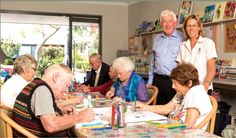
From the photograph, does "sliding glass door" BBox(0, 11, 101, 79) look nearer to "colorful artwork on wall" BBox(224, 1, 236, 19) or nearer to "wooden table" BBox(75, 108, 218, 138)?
"colorful artwork on wall" BBox(224, 1, 236, 19)

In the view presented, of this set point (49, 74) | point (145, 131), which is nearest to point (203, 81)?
point (145, 131)

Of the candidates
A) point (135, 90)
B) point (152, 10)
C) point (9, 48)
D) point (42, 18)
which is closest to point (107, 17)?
point (152, 10)

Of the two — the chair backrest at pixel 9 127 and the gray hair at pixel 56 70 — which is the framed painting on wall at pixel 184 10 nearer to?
the gray hair at pixel 56 70

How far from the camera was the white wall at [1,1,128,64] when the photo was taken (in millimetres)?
6613

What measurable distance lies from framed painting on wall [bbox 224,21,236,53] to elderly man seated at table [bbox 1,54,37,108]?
2.60 m

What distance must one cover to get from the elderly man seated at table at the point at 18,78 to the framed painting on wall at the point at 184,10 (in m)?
2.94

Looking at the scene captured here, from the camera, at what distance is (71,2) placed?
6.73 meters

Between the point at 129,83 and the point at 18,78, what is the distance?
1022mm

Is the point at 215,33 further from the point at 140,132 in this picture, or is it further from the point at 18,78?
the point at 140,132

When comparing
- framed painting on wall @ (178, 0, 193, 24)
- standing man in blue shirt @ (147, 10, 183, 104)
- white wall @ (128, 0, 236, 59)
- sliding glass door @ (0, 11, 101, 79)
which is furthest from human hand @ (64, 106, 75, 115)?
sliding glass door @ (0, 11, 101, 79)

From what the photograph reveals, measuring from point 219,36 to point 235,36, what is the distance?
326 mm

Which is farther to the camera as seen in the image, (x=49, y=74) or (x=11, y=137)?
(x=49, y=74)

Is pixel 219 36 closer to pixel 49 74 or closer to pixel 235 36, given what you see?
pixel 235 36

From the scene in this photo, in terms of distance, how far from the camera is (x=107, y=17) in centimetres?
701
